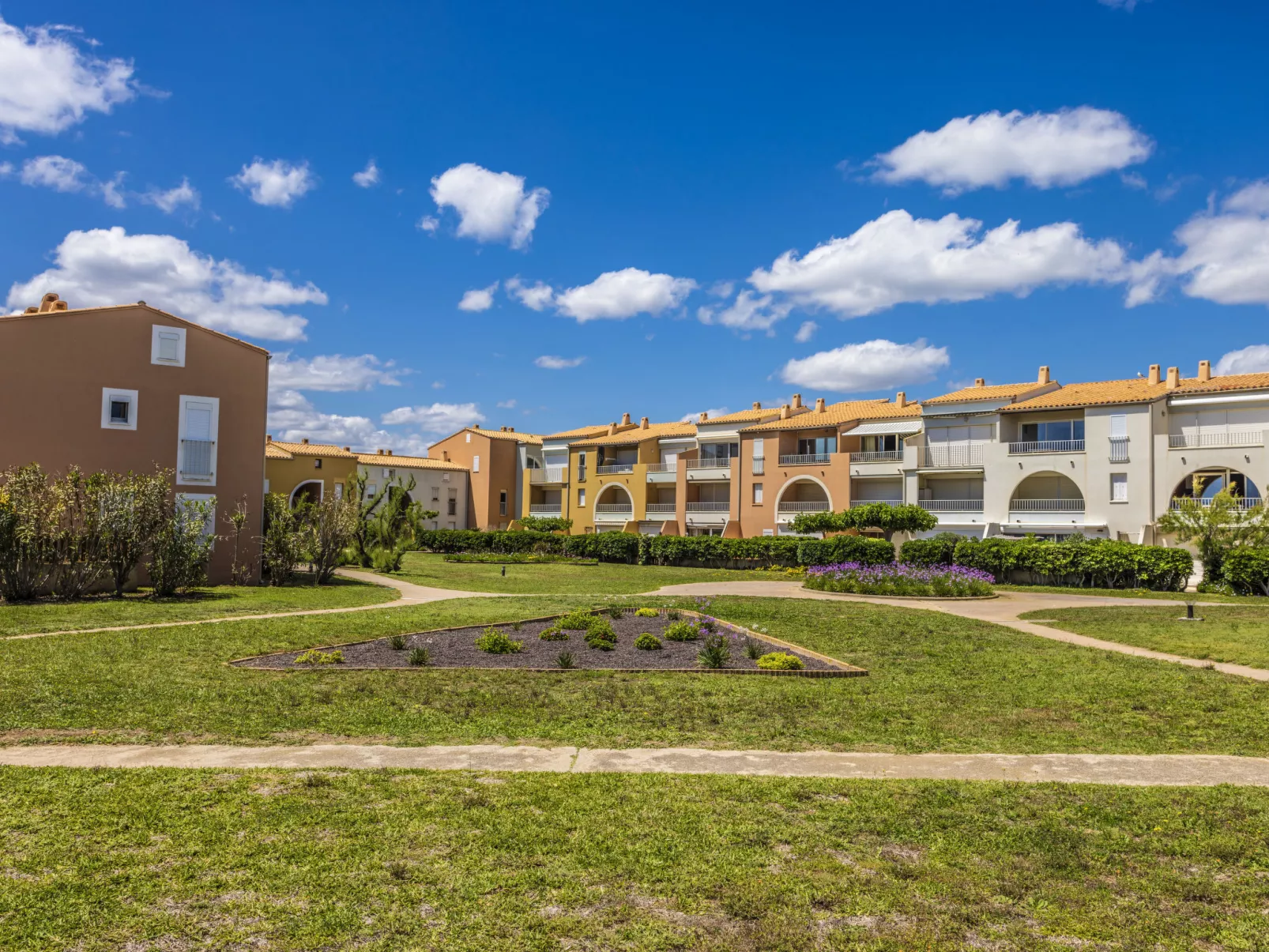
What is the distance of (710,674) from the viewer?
13.0 m

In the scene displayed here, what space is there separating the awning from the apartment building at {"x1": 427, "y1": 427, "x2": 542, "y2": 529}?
28.6 metres

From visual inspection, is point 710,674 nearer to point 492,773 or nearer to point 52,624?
point 492,773

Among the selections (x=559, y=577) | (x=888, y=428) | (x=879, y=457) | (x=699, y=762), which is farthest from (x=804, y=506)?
(x=699, y=762)

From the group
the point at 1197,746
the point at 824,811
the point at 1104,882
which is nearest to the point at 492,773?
the point at 824,811

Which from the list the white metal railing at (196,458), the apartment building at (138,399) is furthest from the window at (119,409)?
the white metal railing at (196,458)

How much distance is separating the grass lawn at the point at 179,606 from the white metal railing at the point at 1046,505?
31506mm

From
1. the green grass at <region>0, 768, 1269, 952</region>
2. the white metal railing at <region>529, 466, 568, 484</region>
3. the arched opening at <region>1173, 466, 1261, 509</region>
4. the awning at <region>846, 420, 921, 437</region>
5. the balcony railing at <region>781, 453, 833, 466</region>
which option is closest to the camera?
the green grass at <region>0, 768, 1269, 952</region>

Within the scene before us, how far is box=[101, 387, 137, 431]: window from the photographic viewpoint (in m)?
26.1

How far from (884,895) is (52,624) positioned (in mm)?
17187

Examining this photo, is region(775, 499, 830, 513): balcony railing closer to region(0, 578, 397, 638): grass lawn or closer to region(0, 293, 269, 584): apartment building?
region(0, 578, 397, 638): grass lawn

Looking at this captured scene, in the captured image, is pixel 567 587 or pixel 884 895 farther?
pixel 567 587

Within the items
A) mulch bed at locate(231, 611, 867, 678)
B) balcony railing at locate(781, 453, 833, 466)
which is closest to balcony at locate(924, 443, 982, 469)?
balcony railing at locate(781, 453, 833, 466)

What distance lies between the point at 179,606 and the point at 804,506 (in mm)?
37789

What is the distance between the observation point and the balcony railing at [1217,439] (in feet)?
124
